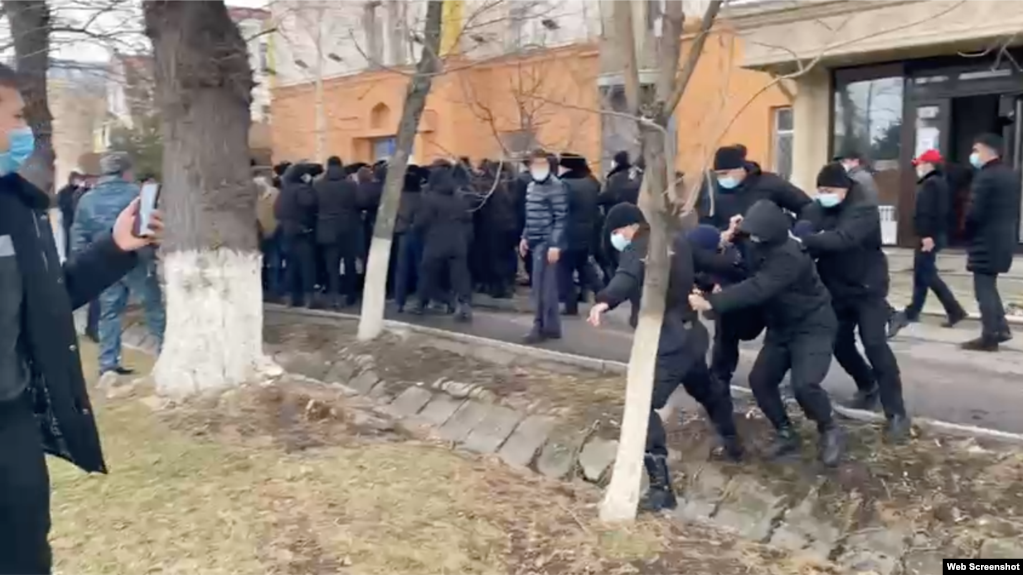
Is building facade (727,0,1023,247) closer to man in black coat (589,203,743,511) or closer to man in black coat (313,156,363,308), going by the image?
man in black coat (313,156,363,308)

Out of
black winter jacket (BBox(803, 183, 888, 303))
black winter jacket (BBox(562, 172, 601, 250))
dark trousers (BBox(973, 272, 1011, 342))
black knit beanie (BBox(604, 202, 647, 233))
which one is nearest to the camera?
black knit beanie (BBox(604, 202, 647, 233))

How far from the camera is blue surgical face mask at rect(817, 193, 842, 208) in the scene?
6508 millimetres

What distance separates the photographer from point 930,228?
10047 mm

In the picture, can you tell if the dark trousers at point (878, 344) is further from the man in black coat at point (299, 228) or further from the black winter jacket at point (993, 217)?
the man in black coat at point (299, 228)

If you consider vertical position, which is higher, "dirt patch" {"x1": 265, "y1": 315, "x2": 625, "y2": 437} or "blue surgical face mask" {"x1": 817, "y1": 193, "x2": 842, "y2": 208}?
"blue surgical face mask" {"x1": 817, "y1": 193, "x2": 842, "y2": 208}

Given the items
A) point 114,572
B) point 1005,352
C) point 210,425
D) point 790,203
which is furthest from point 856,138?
point 114,572

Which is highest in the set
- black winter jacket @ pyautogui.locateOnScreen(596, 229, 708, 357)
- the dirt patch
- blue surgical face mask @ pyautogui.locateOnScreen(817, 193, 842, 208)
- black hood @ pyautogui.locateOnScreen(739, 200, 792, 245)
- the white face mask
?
the white face mask

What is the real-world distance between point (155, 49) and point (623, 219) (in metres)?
3.73

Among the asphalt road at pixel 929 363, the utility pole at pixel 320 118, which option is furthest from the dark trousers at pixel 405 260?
the utility pole at pixel 320 118

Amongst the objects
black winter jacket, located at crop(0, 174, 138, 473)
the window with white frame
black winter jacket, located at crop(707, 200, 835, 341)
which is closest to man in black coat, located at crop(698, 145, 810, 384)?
black winter jacket, located at crop(707, 200, 835, 341)

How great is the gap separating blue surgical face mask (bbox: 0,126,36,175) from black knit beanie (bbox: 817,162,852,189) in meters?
4.88

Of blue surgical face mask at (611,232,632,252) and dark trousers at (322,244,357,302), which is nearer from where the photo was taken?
blue surgical face mask at (611,232,632,252)

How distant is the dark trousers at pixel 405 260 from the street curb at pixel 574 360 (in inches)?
25.7

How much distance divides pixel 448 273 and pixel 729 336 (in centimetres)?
575
